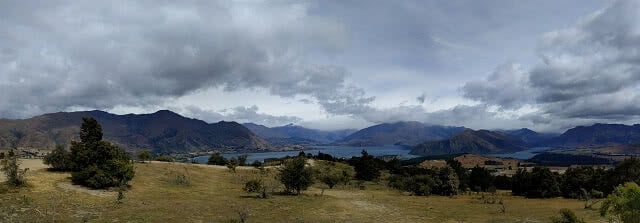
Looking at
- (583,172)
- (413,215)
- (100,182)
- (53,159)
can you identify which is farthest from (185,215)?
(583,172)

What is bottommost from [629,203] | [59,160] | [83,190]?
[83,190]

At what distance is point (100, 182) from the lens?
39.4 metres

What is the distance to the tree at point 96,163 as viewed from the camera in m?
39.8

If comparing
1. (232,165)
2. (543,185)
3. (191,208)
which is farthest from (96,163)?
(543,185)

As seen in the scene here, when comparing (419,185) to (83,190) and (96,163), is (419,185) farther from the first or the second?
(83,190)

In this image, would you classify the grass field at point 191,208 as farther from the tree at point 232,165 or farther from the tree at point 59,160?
the tree at point 232,165

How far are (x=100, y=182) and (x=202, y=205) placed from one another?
11.5 m

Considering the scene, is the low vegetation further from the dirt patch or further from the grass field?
the grass field

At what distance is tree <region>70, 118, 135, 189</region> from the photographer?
131ft

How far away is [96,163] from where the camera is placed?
43.4m

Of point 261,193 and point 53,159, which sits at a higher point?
point 53,159

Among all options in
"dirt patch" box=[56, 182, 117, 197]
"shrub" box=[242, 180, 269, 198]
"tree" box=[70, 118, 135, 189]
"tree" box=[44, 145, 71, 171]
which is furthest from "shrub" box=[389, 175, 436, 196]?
"tree" box=[44, 145, 71, 171]

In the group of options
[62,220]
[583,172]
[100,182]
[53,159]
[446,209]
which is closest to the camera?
[62,220]

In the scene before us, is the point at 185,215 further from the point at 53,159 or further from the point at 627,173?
the point at 627,173
